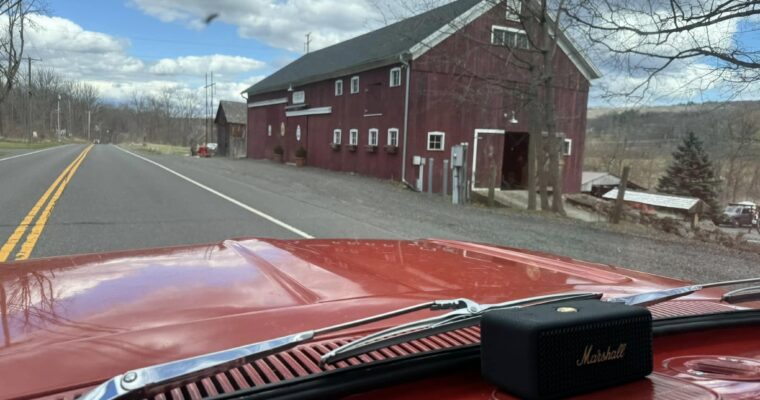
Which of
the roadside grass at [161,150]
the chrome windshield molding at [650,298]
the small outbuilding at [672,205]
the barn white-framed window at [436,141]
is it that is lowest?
the small outbuilding at [672,205]

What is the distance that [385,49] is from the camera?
979 inches

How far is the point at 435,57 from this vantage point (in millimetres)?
22094

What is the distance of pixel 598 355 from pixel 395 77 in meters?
22.8

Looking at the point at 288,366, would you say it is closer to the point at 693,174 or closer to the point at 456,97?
the point at 456,97

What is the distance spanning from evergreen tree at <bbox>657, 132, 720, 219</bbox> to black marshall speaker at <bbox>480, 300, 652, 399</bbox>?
35440mm

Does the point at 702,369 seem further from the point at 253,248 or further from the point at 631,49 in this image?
the point at 631,49

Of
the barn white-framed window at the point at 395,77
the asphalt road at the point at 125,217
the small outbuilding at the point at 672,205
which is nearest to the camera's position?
the asphalt road at the point at 125,217

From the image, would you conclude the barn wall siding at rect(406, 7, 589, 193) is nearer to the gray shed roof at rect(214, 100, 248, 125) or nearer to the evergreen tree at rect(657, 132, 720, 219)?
the evergreen tree at rect(657, 132, 720, 219)

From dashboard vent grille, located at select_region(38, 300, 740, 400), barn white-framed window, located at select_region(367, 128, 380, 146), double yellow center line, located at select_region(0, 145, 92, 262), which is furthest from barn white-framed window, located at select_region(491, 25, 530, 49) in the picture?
dashboard vent grille, located at select_region(38, 300, 740, 400)

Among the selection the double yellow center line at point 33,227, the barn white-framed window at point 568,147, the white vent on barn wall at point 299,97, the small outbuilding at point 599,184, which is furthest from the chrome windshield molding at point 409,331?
the white vent on barn wall at point 299,97

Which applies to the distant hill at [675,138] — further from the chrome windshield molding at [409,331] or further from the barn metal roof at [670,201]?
the chrome windshield molding at [409,331]

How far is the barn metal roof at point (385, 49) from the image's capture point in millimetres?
19375

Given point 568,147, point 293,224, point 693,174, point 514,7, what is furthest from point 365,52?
point 693,174

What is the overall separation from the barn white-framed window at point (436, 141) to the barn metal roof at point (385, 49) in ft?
10.9
